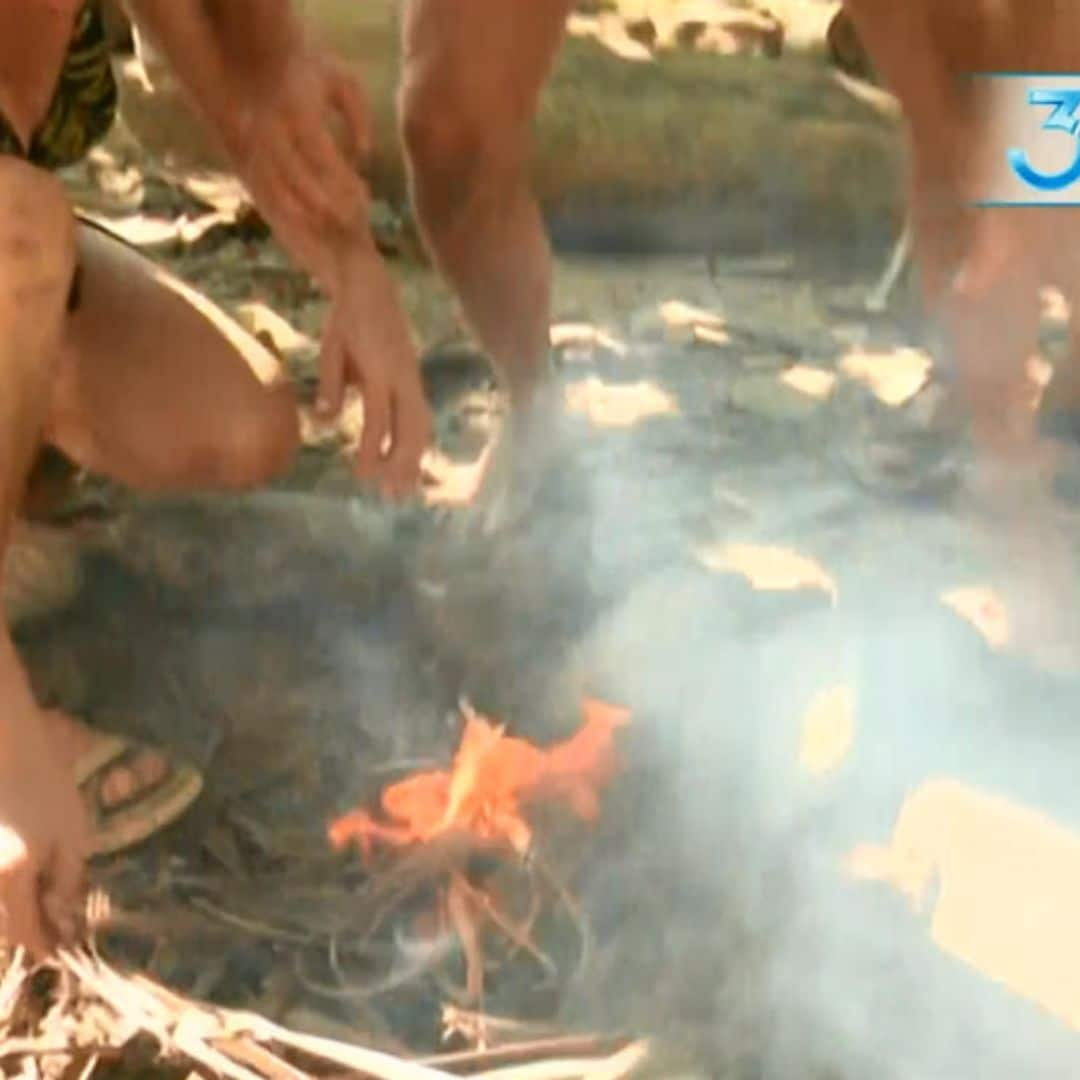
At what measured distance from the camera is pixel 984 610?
33.4 inches

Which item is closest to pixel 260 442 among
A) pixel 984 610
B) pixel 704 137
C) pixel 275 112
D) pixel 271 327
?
pixel 271 327

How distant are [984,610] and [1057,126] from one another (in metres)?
0.23

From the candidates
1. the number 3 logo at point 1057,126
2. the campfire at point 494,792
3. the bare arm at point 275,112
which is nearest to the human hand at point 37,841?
the campfire at point 494,792

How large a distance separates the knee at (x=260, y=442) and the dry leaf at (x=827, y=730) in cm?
29

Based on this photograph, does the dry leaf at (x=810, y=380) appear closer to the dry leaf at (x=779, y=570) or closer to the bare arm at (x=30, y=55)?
the dry leaf at (x=779, y=570)

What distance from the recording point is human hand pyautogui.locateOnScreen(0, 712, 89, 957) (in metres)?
0.78

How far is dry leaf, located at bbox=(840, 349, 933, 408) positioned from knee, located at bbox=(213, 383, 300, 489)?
0.28 metres

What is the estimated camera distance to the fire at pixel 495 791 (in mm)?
852

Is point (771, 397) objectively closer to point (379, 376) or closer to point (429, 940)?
point (379, 376)

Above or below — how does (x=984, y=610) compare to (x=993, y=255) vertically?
below

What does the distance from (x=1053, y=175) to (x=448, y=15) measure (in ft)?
0.97

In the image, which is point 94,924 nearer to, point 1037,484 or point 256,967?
point 256,967

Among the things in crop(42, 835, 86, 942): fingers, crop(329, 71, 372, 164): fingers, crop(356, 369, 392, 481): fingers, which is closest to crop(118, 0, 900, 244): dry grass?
crop(329, 71, 372, 164): fingers

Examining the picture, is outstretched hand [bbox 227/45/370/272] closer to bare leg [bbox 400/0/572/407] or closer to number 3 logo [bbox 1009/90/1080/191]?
bare leg [bbox 400/0/572/407]
